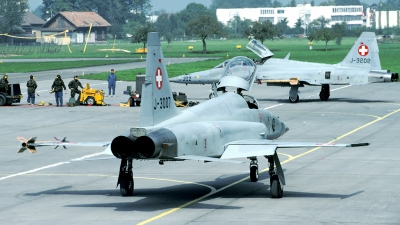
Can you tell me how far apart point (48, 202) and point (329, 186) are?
311 inches

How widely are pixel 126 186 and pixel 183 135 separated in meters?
2.51

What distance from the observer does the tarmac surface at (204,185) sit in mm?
20281

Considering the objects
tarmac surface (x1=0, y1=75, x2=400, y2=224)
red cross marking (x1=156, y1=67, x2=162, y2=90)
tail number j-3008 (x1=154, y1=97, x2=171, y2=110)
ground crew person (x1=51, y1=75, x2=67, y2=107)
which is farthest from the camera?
ground crew person (x1=51, y1=75, x2=67, y2=107)

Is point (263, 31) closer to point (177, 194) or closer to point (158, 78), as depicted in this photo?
point (177, 194)

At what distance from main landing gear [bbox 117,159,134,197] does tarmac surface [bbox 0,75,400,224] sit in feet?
0.88

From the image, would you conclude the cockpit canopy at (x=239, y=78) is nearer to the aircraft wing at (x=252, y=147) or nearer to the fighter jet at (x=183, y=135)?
the fighter jet at (x=183, y=135)

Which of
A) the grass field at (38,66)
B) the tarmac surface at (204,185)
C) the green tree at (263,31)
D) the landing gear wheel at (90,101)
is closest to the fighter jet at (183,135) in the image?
the tarmac surface at (204,185)

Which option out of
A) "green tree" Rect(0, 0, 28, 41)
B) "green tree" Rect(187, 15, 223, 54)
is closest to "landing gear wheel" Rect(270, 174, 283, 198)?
"green tree" Rect(187, 15, 223, 54)

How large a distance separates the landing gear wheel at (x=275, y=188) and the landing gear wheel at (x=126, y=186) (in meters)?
3.73

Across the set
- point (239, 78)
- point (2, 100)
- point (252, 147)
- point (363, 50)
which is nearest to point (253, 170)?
point (252, 147)

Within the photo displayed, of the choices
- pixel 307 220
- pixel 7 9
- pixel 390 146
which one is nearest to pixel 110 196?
pixel 307 220

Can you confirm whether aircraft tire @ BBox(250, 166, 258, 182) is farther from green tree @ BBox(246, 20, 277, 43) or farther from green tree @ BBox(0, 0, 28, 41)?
green tree @ BBox(0, 0, 28, 41)

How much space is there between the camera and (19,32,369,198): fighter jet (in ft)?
67.2

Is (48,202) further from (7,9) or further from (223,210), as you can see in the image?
(7,9)
